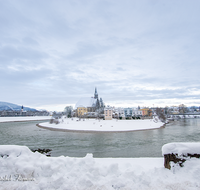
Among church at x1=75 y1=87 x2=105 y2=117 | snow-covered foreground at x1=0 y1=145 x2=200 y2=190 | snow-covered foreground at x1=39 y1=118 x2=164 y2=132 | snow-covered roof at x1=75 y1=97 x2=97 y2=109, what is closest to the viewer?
snow-covered foreground at x1=0 y1=145 x2=200 y2=190

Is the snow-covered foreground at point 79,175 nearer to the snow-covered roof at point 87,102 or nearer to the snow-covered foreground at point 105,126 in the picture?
the snow-covered foreground at point 105,126

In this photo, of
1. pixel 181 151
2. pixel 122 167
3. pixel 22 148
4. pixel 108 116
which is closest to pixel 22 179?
pixel 22 148

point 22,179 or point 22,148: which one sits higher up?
point 22,148

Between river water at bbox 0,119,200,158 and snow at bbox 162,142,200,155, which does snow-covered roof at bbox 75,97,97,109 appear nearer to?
river water at bbox 0,119,200,158

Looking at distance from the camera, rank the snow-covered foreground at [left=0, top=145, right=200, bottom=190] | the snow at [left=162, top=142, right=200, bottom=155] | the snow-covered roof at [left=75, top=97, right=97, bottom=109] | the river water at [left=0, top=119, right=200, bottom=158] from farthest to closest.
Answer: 1. the snow-covered roof at [left=75, top=97, right=97, bottom=109]
2. the river water at [left=0, top=119, right=200, bottom=158]
3. the snow at [left=162, top=142, right=200, bottom=155]
4. the snow-covered foreground at [left=0, top=145, right=200, bottom=190]

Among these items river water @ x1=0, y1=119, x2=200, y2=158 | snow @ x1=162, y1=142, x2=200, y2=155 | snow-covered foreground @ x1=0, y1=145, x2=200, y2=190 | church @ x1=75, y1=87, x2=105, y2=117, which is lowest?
river water @ x1=0, y1=119, x2=200, y2=158

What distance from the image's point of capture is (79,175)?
4.16 metres

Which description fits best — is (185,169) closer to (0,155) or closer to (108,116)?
(0,155)

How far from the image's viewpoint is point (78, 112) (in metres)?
73.4

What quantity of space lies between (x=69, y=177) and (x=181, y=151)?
3513 millimetres

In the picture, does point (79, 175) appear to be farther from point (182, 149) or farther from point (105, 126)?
point (105, 126)

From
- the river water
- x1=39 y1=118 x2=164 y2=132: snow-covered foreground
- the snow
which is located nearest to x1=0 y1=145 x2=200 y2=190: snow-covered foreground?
the snow

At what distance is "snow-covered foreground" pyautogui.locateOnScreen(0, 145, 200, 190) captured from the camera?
379 cm

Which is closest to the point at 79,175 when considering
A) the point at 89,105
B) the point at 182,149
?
the point at 182,149
